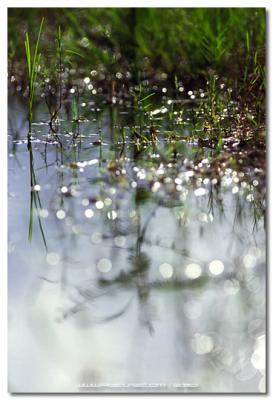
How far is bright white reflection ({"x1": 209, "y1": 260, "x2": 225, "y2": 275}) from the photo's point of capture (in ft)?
7.79

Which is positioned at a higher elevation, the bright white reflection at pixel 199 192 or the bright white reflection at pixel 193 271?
the bright white reflection at pixel 199 192

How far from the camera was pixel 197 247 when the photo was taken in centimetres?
243

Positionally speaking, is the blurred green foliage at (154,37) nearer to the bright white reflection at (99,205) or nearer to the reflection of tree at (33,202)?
the reflection of tree at (33,202)

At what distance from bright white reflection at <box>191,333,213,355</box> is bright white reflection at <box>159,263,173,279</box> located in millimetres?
192

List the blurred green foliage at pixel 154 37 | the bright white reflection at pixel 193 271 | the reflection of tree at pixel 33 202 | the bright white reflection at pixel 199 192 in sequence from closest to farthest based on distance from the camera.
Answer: the bright white reflection at pixel 193 271 → the reflection of tree at pixel 33 202 → the bright white reflection at pixel 199 192 → the blurred green foliage at pixel 154 37

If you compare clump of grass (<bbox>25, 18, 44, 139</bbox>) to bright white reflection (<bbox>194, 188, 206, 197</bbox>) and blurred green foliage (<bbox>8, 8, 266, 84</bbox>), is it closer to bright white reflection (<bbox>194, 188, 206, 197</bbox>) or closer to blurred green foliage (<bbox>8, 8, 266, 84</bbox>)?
blurred green foliage (<bbox>8, 8, 266, 84</bbox>)

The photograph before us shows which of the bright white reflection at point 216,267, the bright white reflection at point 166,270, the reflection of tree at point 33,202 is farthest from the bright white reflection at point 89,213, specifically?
the bright white reflection at point 216,267

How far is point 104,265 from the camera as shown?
240cm

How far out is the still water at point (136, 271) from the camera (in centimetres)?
221

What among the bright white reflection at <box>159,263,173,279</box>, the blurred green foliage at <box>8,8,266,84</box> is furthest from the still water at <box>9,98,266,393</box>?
the blurred green foliage at <box>8,8,266,84</box>

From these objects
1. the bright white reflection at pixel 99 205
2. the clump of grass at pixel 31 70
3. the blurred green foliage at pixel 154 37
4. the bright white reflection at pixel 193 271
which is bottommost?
the bright white reflection at pixel 193 271

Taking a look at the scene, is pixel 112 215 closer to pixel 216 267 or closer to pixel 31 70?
pixel 216 267

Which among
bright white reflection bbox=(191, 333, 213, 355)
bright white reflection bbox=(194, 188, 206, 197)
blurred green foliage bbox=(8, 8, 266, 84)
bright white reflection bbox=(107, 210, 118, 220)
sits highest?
blurred green foliage bbox=(8, 8, 266, 84)
